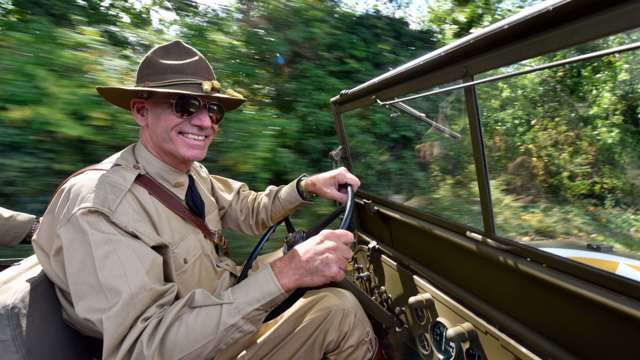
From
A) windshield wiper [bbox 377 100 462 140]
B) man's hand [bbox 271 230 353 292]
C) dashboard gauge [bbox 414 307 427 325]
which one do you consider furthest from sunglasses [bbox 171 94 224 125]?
dashboard gauge [bbox 414 307 427 325]

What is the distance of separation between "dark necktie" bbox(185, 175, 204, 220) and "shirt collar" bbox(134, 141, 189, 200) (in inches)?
0.9

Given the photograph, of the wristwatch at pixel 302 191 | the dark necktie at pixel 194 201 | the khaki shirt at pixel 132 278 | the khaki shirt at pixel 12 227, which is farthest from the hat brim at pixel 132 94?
the khaki shirt at pixel 12 227

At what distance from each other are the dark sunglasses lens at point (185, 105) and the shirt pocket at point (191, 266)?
1.68ft

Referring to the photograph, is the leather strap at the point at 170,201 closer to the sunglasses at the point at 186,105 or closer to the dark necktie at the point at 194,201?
the dark necktie at the point at 194,201

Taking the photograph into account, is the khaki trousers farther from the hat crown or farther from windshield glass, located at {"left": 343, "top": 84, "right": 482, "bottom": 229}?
the hat crown

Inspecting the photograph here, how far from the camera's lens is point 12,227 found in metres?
2.30

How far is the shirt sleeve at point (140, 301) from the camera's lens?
125 centimetres

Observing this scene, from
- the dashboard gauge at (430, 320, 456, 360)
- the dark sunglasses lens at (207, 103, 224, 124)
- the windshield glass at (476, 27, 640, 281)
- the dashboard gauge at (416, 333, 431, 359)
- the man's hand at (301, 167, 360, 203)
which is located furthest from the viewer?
the man's hand at (301, 167, 360, 203)

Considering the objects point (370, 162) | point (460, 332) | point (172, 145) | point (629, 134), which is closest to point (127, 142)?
point (172, 145)

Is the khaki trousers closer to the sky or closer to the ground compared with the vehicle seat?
closer to the ground

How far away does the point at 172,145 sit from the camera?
1.79 metres

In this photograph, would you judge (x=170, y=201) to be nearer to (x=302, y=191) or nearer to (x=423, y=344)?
(x=302, y=191)

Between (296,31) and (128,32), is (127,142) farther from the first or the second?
(296,31)

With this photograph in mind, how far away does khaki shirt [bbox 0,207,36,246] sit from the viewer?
227cm
